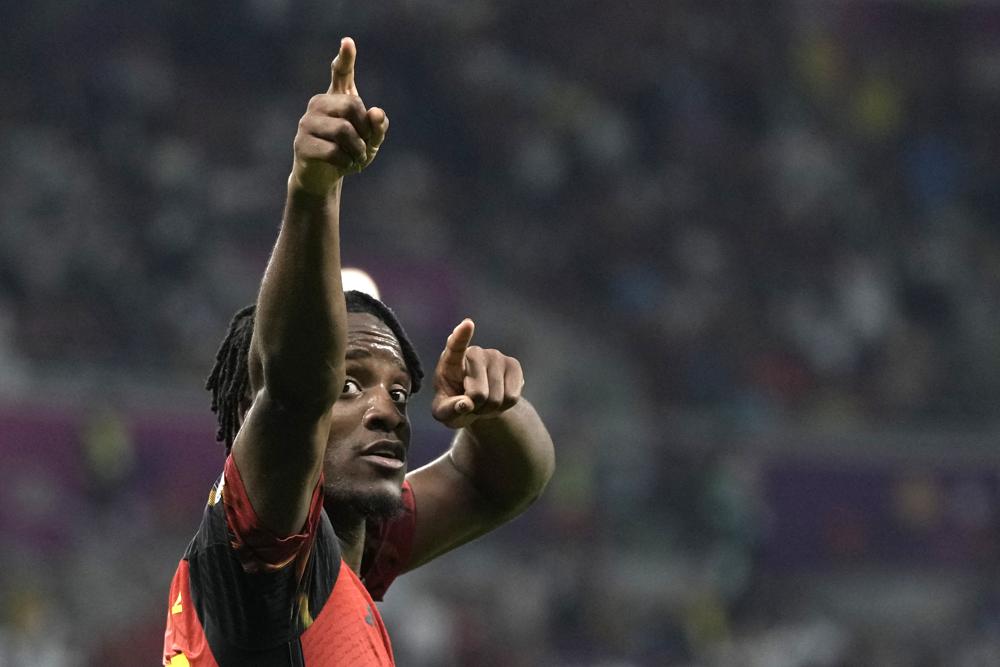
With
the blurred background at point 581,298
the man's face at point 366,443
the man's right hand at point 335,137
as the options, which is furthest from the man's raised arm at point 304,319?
the blurred background at point 581,298

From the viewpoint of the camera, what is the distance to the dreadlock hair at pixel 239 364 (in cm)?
295

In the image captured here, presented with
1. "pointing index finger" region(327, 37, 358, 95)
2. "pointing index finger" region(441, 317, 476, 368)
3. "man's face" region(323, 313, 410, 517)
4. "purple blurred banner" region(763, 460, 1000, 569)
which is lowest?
"man's face" region(323, 313, 410, 517)

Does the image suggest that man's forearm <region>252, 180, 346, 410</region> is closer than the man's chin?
Yes

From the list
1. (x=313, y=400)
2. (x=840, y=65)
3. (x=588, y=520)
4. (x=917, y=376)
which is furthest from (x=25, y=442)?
(x=840, y=65)

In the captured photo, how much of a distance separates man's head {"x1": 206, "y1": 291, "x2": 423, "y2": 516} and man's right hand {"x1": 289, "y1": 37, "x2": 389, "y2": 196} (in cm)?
63

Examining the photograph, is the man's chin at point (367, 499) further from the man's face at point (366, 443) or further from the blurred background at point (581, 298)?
the blurred background at point (581, 298)

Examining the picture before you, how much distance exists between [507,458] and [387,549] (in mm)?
323

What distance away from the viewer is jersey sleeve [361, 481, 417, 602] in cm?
339

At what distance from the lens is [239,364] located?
296 centimetres

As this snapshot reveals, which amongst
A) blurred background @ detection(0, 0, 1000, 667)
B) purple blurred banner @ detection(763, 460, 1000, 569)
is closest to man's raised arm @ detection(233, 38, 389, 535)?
blurred background @ detection(0, 0, 1000, 667)

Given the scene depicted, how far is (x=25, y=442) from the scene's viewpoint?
405 inches

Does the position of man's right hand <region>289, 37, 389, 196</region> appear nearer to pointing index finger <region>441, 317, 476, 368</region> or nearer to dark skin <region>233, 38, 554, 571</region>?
dark skin <region>233, 38, 554, 571</region>

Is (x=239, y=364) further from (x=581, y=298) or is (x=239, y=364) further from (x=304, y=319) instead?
(x=581, y=298)

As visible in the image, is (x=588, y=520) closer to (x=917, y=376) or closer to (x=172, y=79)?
(x=917, y=376)
